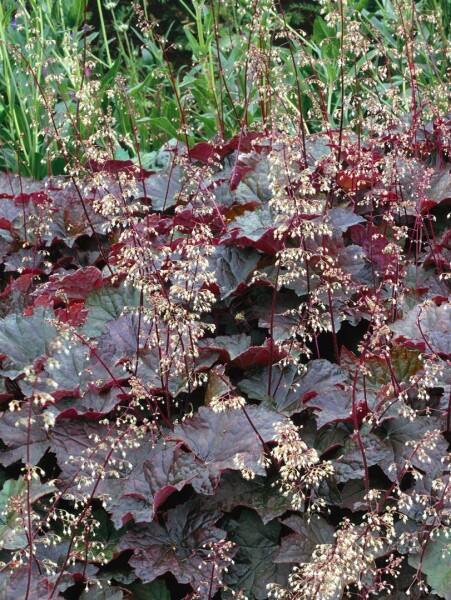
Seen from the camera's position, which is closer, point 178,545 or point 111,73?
point 178,545

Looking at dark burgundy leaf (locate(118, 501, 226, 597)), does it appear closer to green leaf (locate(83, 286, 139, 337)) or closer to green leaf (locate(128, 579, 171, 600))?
green leaf (locate(128, 579, 171, 600))

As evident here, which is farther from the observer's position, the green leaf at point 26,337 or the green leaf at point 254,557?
the green leaf at point 26,337

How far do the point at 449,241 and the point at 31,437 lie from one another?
60.1 inches

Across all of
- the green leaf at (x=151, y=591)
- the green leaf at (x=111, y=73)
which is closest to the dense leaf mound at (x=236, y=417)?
the green leaf at (x=151, y=591)

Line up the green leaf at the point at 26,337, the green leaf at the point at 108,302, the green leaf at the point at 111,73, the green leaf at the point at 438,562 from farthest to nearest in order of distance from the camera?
the green leaf at the point at 111,73
the green leaf at the point at 108,302
the green leaf at the point at 26,337
the green leaf at the point at 438,562

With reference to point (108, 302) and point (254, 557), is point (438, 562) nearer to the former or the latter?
point (254, 557)

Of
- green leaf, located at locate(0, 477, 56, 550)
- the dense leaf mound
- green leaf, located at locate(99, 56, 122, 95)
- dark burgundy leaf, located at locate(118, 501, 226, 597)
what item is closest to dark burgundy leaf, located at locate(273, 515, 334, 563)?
the dense leaf mound

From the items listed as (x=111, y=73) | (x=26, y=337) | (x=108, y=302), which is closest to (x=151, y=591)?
(x=26, y=337)

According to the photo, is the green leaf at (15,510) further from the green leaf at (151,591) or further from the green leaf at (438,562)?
the green leaf at (438,562)

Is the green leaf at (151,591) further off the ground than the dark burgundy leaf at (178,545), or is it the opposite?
the dark burgundy leaf at (178,545)

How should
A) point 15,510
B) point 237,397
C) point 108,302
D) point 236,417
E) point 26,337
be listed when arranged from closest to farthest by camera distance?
point 237,397 < point 15,510 < point 236,417 < point 26,337 < point 108,302

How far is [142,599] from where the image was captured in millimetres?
2088

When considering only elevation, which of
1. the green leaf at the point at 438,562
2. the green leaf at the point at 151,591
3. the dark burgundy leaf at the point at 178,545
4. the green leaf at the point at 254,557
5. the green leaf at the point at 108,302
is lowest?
the green leaf at the point at 151,591

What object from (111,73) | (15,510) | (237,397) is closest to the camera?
(237,397)
